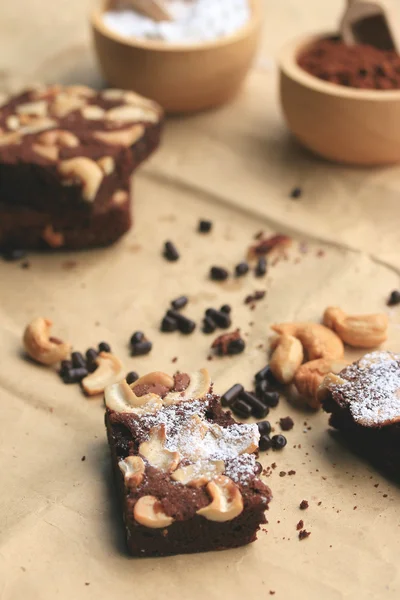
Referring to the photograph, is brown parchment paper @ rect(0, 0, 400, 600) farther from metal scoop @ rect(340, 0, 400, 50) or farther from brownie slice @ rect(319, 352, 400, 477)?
metal scoop @ rect(340, 0, 400, 50)

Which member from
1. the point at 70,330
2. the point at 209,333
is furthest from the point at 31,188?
the point at 209,333

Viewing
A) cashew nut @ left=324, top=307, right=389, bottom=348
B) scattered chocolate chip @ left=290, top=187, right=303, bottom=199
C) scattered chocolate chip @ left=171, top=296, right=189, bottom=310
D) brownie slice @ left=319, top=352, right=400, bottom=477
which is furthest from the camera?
scattered chocolate chip @ left=290, top=187, right=303, bottom=199

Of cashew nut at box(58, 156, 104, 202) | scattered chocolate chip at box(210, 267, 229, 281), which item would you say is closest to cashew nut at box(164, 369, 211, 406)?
scattered chocolate chip at box(210, 267, 229, 281)

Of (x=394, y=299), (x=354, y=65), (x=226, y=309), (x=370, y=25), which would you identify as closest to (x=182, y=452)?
(x=226, y=309)

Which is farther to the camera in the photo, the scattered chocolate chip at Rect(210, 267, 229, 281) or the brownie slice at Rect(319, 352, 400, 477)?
the scattered chocolate chip at Rect(210, 267, 229, 281)

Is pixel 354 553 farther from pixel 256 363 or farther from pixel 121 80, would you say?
pixel 121 80
